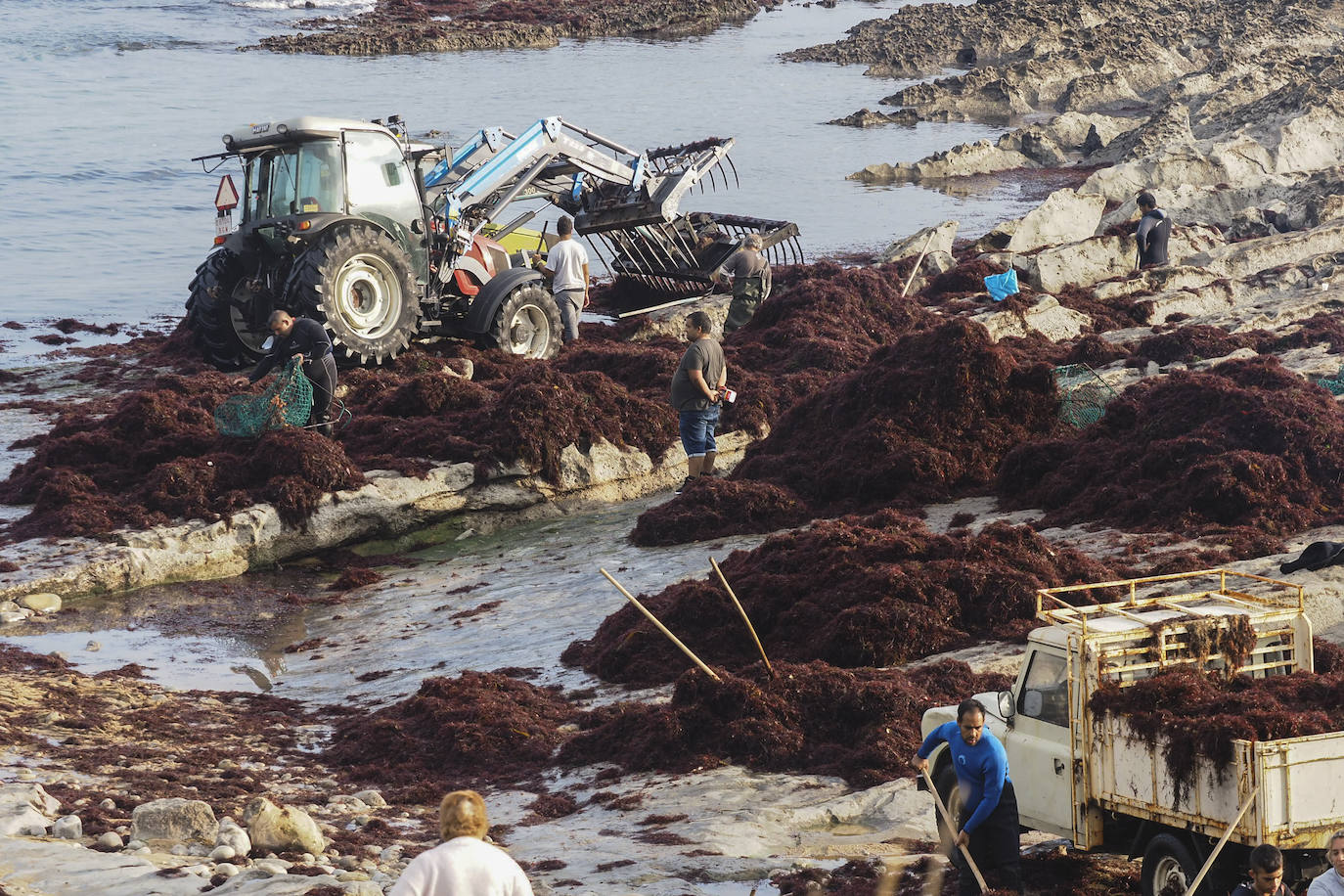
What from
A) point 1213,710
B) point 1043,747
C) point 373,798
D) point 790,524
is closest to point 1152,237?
point 790,524

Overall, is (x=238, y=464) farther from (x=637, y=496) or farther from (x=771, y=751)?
(x=771, y=751)

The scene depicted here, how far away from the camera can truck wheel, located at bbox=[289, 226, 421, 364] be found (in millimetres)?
17250

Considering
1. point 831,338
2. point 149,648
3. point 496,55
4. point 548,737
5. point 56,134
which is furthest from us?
point 496,55

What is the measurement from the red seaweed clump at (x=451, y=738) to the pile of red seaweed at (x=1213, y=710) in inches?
165

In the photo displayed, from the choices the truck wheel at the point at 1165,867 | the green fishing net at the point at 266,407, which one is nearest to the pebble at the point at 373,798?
the truck wheel at the point at 1165,867

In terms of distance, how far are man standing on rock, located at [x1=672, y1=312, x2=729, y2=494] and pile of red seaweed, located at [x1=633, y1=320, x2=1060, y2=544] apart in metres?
0.72

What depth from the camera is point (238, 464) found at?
49.2 feet

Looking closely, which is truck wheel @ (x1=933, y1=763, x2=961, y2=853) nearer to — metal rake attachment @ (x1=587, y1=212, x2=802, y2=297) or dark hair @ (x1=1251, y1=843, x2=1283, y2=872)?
dark hair @ (x1=1251, y1=843, x2=1283, y2=872)

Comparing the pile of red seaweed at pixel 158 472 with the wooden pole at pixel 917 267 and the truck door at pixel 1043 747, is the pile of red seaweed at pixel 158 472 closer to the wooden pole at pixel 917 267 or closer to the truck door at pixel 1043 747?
the truck door at pixel 1043 747

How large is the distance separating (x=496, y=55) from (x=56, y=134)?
2278 centimetres

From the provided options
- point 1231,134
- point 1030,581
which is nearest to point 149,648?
point 1030,581

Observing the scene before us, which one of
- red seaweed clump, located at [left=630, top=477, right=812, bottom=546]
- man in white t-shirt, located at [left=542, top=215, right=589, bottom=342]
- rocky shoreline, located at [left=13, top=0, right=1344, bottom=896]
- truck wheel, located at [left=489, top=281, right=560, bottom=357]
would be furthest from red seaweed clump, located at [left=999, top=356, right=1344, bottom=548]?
man in white t-shirt, located at [left=542, top=215, right=589, bottom=342]

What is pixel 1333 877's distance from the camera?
621cm

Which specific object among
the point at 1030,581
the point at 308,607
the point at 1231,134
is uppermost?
the point at 1231,134
